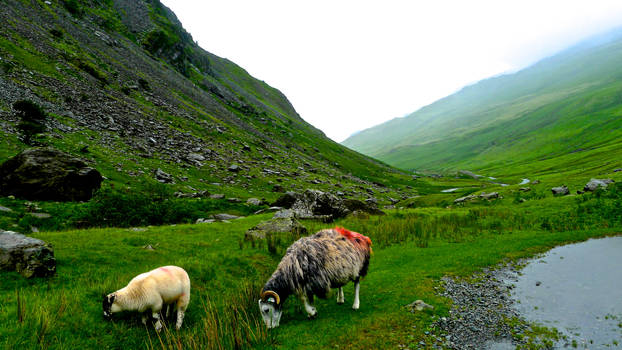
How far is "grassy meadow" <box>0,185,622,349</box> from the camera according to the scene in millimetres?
9633

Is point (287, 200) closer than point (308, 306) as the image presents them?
No

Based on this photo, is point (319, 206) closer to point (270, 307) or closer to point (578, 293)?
point (578, 293)

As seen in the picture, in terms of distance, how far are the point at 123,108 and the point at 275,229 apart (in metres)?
51.8

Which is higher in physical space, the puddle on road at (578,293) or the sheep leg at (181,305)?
the puddle on road at (578,293)

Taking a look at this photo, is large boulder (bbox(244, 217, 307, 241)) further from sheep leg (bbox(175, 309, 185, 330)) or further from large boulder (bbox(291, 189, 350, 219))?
sheep leg (bbox(175, 309, 185, 330))

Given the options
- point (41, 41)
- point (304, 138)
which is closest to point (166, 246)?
point (41, 41)

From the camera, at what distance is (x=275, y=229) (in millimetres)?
26578

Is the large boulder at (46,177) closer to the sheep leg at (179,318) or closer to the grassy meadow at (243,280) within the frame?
the grassy meadow at (243,280)

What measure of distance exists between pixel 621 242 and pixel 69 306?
34.4m

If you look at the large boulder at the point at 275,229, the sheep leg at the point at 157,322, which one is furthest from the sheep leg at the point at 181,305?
the large boulder at the point at 275,229

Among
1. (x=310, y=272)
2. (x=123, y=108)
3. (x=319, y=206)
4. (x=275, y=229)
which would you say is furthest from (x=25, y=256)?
(x=123, y=108)

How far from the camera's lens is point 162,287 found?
10844mm

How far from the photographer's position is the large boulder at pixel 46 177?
2609 cm

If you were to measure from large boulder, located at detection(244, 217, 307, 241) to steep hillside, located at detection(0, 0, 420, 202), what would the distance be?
20.9 m
